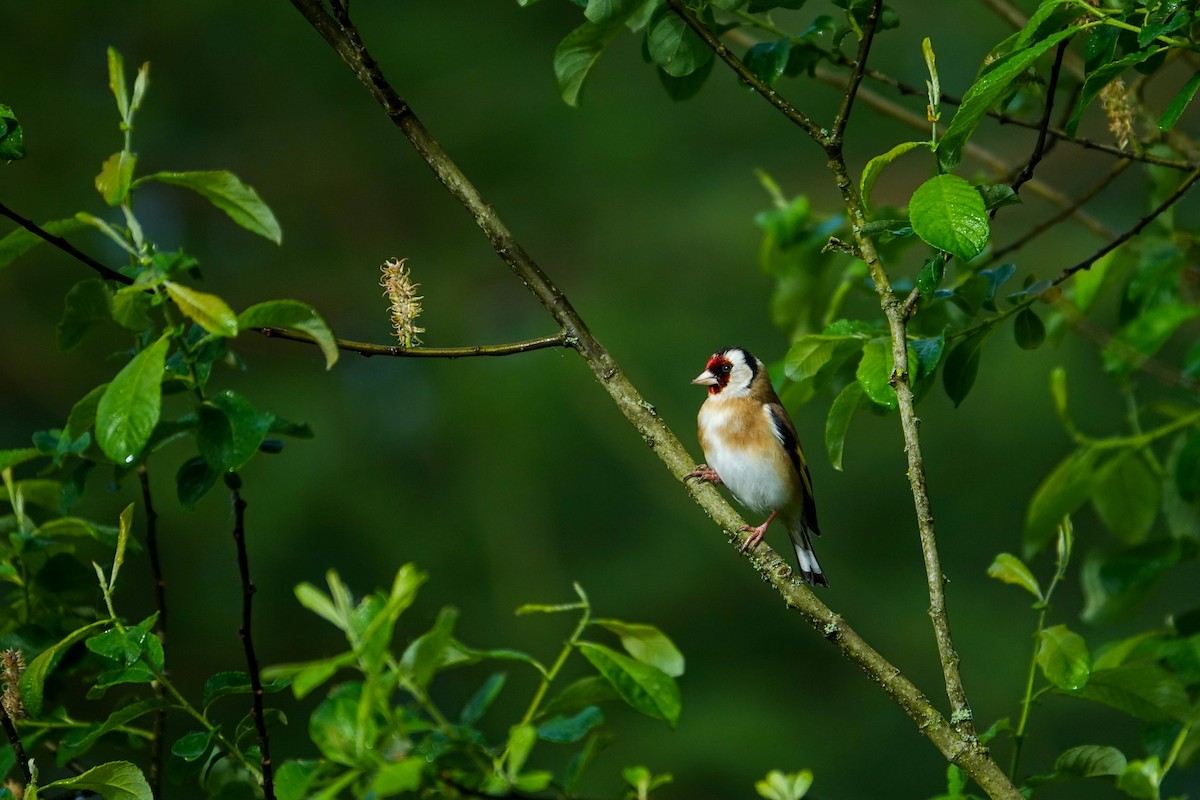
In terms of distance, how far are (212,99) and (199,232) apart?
64 cm

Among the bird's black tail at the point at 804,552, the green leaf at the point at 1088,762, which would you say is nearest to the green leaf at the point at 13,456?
the green leaf at the point at 1088,762

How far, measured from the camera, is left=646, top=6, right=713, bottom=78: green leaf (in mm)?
1229

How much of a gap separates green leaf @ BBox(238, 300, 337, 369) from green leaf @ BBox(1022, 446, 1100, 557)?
40.5 inches

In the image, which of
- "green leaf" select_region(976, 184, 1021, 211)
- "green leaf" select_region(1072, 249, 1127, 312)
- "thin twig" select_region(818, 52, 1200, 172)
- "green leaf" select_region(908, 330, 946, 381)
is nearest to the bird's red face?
"green leaf" select_region(1072, 249, 1127, 312)

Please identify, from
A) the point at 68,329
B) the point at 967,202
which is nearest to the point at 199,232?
the point at 68,329

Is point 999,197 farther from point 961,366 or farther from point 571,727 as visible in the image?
point 571,727

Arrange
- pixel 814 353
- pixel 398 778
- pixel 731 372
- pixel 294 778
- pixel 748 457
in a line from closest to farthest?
pixel 398 778
pixel 294 778
pixel 814 353
pixel 748 457
pixel 731 372

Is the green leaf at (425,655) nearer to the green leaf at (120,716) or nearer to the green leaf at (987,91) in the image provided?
the green leaf at (120,716)

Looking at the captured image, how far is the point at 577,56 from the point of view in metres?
1.34

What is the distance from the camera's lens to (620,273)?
17.2ft

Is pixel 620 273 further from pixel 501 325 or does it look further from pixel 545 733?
pixel 545 733

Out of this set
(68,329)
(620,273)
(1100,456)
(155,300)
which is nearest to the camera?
(155,300)

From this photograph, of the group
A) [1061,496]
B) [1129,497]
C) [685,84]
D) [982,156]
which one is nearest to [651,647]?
[685,84]

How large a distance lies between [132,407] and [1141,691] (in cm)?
88
